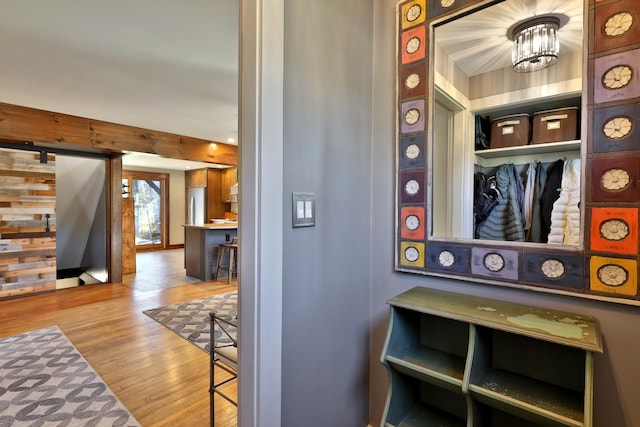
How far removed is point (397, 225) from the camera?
1319 millimetres

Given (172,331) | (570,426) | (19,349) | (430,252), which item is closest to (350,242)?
(430,252)

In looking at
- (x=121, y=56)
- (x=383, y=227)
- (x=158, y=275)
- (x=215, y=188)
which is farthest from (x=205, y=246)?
(x=383, y=227)

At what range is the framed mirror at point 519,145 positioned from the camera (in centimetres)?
90

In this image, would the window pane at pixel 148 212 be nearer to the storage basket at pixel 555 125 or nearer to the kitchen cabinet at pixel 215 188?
the kitchen cabinet at pixel 215 188

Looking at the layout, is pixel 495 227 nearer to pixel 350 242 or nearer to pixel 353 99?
pixel 350 242

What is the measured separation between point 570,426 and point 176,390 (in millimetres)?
2095

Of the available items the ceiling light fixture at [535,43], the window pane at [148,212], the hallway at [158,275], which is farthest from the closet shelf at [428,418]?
the window pane at [148,212]

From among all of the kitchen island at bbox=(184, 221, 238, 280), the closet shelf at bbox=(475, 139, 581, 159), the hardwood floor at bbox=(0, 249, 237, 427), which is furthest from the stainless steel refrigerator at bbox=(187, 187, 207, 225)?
the closet shelf at bbox=(475, 139, 581, 159)

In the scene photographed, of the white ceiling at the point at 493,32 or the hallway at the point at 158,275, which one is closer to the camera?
the white ceiling at the point at 493,32

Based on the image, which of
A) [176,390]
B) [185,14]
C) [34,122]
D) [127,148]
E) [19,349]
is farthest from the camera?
[127,148]

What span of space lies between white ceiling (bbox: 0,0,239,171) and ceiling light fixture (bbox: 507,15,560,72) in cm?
143

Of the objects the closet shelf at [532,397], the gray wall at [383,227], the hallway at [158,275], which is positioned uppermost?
the gray wall at [383,227]

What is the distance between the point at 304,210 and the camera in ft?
3.51

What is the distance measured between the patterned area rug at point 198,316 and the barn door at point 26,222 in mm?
1929
